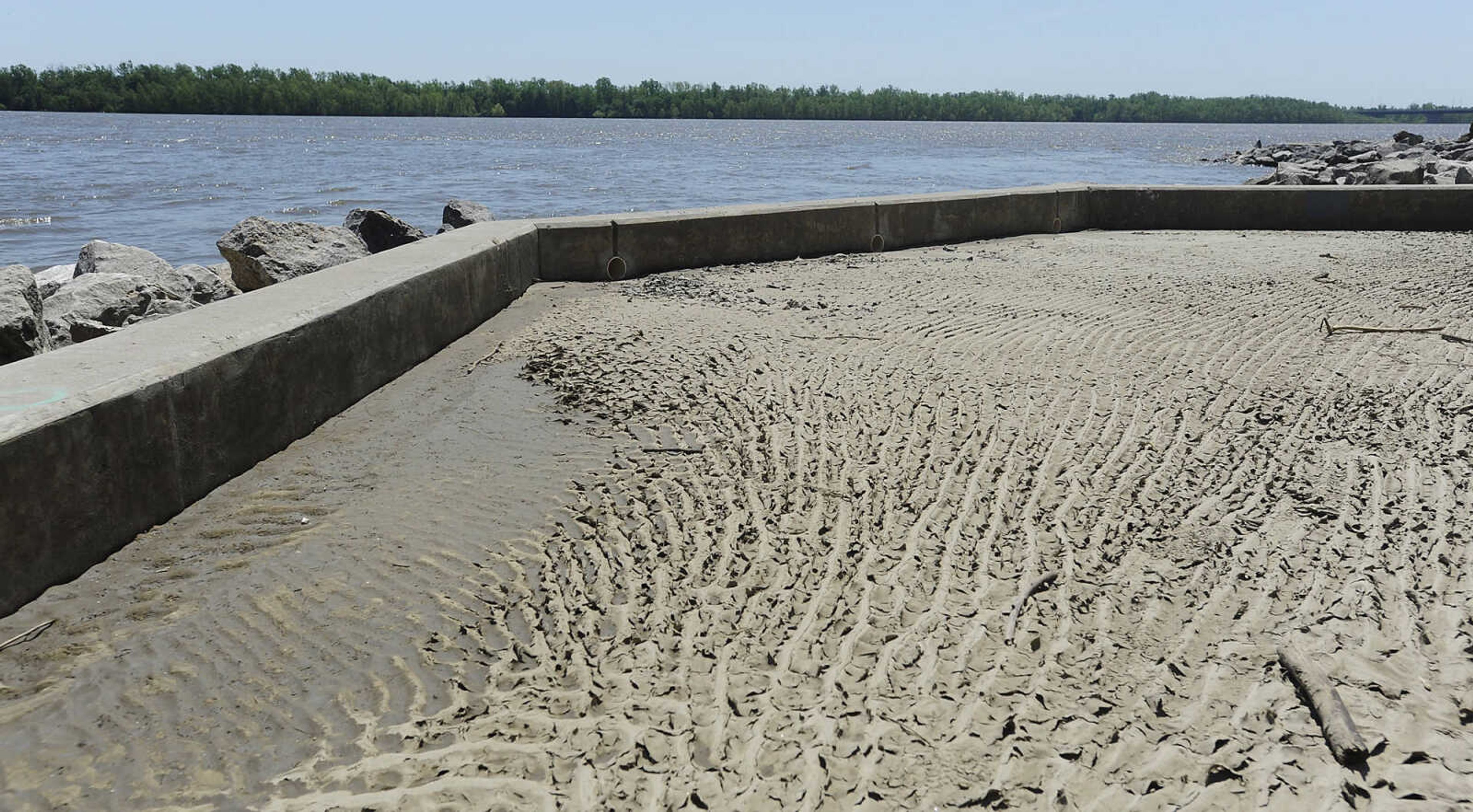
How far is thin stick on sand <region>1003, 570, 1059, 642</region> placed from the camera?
344 cm

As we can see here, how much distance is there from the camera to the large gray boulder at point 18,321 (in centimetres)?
654

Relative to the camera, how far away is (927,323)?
25.6 feet

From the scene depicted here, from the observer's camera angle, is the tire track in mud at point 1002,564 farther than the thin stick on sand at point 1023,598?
No

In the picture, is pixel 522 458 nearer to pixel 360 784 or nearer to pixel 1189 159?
pixel 360 784

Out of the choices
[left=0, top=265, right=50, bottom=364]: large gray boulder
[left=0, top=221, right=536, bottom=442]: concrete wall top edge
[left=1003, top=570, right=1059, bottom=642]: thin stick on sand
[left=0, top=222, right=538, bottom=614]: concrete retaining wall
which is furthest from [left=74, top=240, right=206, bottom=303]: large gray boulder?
[left=1003, top=570, right=1059, bottom=642]: thin stick on sand

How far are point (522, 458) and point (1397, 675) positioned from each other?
3478mm

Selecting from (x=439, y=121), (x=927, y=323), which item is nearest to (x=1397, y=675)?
(x=927, y=323)

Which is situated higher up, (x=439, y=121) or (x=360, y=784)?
(x=439, y=121)

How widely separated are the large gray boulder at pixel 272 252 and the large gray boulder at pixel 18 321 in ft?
9.00

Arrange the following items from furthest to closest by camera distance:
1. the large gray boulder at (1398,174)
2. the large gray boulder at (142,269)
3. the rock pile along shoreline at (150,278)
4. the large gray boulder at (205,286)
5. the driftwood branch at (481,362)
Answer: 1. the large gray boulder at (1398,174)
2. the large gray boulder at (205,286)
3. the large gray boulder at (142,269)
4. the rock pile along shoreline at (150,278)
5. the driftwood branch at (481,362)

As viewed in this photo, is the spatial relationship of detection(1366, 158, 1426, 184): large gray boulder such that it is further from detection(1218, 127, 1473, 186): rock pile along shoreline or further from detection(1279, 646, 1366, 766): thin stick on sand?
detection(1279, 646, 1366, 766): thin stick on sand

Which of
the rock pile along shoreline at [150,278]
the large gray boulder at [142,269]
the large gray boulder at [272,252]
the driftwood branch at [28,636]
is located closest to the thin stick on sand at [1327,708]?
the driftwood branch at [28,636]

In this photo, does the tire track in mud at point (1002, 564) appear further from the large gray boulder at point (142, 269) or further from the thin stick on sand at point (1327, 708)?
the large gray boulder at point (142, 269)

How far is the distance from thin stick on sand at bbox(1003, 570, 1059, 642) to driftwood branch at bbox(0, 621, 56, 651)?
297cm
